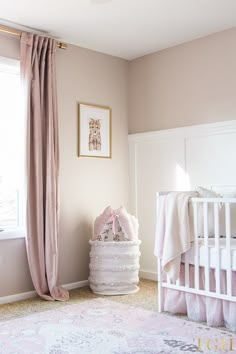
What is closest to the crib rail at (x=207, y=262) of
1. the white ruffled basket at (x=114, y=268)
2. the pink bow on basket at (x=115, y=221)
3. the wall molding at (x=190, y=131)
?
the white ruffled basket at (x=114, y=268)

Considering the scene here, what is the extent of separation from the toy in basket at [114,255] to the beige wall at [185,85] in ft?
3.58

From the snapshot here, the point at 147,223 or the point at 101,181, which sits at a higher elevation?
the point at 101,181

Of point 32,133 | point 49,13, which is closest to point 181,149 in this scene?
point 32,133

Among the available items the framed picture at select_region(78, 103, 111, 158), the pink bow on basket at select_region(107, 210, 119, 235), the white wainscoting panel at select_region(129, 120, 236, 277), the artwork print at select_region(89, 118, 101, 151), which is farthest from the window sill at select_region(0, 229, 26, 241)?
the white wainscoting panel at select_region(129, 120, 236, 277)

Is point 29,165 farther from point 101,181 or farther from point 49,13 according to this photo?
point 49,13

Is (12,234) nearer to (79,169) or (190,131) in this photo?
(79,169)

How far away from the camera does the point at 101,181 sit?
422 centimetres

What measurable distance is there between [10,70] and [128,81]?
1.39 metres

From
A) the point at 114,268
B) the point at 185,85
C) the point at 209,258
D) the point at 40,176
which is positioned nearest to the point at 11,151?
the point at 40,176

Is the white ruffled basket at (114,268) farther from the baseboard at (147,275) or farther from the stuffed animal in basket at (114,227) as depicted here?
the baseboard at (147,275)

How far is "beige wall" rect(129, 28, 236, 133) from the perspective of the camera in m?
3.68

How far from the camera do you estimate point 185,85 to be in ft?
13.1

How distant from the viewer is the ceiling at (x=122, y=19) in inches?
124

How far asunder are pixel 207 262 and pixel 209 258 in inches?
1.2
